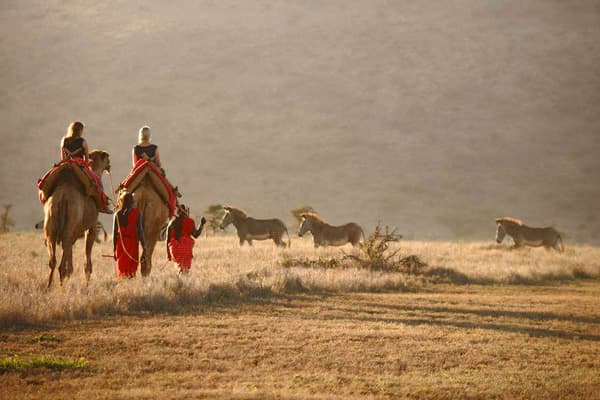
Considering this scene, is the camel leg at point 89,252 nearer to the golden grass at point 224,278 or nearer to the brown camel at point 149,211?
the golden grass at point 224,278

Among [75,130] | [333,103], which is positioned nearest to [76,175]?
[75,130]

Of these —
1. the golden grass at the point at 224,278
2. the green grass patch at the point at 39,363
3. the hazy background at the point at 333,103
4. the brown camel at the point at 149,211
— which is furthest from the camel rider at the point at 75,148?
the hazy background at the point at 333,103

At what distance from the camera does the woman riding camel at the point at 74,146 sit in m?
11.9

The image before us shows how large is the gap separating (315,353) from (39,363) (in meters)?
2.83

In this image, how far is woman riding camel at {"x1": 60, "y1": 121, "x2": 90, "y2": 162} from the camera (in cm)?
1186

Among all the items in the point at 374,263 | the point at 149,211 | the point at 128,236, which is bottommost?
the point at 374,263

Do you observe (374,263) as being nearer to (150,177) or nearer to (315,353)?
(150,177)

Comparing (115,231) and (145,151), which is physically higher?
(145,151)

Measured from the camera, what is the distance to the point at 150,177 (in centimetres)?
1255

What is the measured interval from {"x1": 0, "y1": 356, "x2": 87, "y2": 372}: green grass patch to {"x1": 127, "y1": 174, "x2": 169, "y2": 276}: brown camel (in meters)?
5.28

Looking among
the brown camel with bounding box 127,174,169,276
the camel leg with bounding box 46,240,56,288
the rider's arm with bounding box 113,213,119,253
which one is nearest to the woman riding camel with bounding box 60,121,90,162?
the brown camel with bounding box 127,174,169,276

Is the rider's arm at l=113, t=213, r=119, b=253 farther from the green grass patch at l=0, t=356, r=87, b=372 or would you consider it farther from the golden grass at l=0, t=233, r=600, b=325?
the green grass patch at l=0, t=356, r=87, b=372

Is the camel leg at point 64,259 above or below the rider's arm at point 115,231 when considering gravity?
below

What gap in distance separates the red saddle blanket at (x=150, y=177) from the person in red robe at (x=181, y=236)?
0.82 meters
